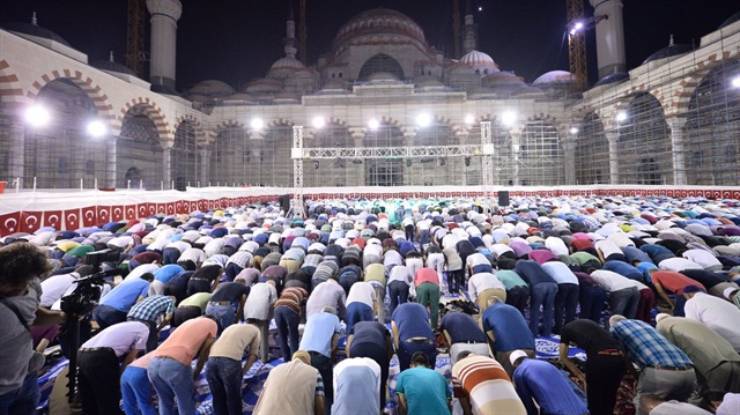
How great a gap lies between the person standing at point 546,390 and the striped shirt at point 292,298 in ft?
9.49

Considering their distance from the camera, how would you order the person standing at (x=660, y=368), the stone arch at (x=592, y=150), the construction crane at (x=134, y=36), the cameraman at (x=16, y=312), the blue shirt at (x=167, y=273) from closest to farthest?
the cameraman at (x=16, y=312) → the person standing at (x=660, y=368) → the blue shirt at (x=167, y=273) → the stone arch at (x=592, y=150) → the construction crane at (x=134, y=36)

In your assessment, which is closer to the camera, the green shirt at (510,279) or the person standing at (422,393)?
the person standing at (422,393)

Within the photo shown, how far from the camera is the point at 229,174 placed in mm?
31484

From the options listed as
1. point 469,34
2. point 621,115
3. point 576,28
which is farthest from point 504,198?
point 469,34

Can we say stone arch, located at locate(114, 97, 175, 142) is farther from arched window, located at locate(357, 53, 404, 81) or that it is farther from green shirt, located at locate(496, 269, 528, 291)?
green shirt, located at locate(496, 269, 528, 291)

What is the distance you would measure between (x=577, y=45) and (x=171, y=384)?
134ft

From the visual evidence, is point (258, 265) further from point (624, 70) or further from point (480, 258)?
point (624, 70)

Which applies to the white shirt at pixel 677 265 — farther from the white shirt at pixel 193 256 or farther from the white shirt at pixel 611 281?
the white shirt at pixel 193 256

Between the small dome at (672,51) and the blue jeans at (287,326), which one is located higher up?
the small dome at (672,51)

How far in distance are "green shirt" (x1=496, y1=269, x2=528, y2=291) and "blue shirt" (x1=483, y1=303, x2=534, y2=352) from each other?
1.41 metres

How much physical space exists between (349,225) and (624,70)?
27640 millimetres

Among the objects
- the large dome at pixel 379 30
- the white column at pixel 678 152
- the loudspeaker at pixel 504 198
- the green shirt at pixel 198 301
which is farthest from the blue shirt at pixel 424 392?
the large dome at pixel 379 30

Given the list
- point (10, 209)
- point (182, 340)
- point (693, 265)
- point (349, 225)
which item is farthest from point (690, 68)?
point (10, 209)

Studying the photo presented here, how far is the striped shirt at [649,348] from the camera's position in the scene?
3.27 meters
